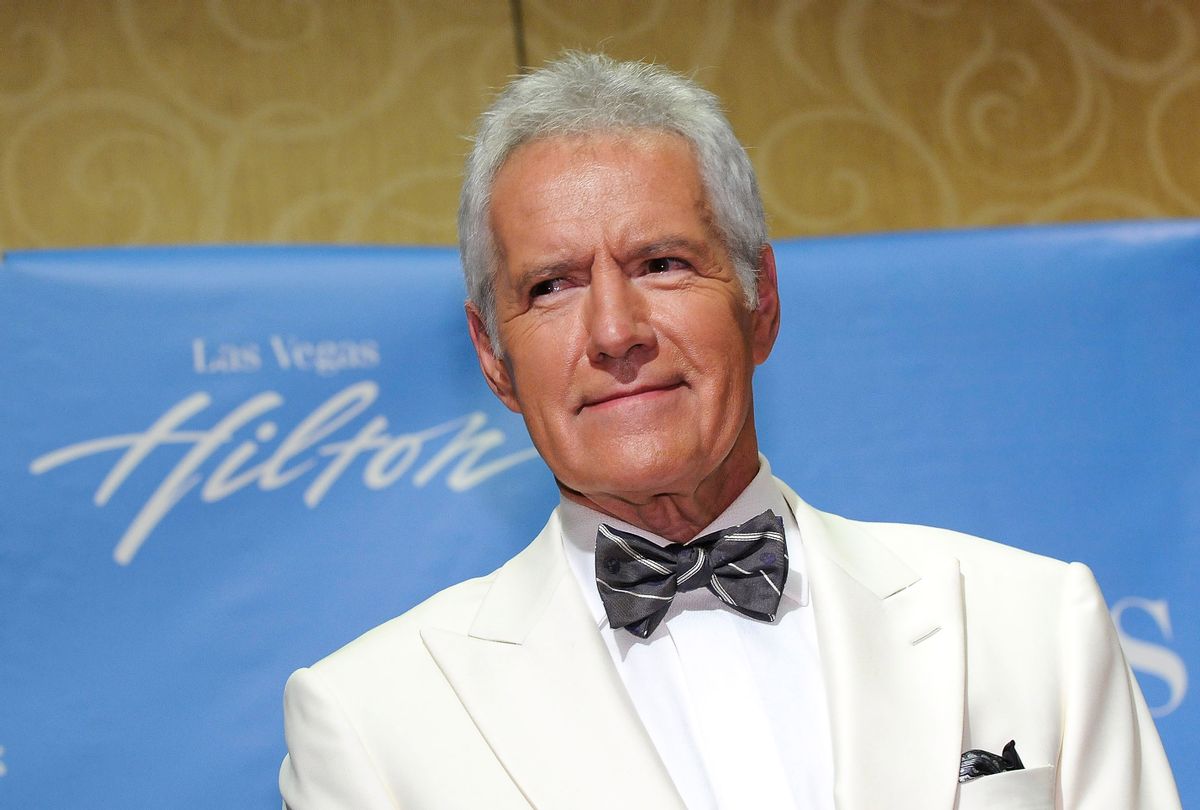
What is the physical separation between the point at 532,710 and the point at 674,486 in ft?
1.00

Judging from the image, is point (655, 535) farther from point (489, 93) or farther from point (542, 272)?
point (489, 93)

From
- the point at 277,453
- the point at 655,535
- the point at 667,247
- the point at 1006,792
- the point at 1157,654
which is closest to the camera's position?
the point at 1006,792

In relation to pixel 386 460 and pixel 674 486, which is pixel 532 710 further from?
pixel 386 460

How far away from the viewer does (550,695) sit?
1.49m

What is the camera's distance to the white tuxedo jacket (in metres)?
1.42

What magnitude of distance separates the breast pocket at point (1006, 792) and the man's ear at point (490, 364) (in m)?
0.69

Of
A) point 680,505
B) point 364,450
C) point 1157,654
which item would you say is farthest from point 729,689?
point 1157,654

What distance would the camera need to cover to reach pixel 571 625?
1.55 metres

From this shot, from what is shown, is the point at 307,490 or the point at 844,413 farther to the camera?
the point at 844,413

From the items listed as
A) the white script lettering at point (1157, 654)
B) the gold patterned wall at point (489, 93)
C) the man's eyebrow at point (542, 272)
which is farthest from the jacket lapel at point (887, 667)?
the gold patterned wall at point (489, 93)

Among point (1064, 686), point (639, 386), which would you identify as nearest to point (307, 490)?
point (639, 386)

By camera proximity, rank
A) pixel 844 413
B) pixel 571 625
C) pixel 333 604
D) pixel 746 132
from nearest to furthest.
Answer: pixel 571 625 < pixel 333 604 < pixel 844 413 < pixel 746 132

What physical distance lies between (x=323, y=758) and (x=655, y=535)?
1.56ft

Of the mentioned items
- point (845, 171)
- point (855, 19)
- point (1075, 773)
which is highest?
point (855, 19)
